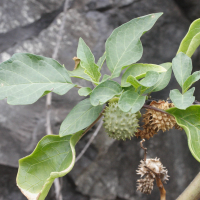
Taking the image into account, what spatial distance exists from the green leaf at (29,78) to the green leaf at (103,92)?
0.26 feet

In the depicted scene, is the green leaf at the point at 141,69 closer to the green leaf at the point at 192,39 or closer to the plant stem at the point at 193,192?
the green leaf at the point at 192,39

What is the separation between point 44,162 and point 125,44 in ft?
1.18

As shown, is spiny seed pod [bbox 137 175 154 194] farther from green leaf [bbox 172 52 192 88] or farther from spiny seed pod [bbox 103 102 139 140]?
green leaf [bbox 172 52 192 88]

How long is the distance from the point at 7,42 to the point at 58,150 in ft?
3.82

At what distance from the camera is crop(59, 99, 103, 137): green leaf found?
0.45 meters

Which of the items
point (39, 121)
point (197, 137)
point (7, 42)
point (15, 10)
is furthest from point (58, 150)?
point (15, 10)

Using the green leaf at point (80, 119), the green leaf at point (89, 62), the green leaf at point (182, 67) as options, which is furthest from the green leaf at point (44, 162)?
the green leaf at point (182, 67)

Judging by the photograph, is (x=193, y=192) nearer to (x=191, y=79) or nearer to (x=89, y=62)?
(x=191, y=79)

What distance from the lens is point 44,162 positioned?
49 centimetres

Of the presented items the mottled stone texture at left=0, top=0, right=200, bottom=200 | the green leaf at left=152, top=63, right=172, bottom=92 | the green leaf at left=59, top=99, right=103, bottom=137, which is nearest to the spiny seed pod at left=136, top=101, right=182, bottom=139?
the green leaf at left=152, top=63, right=172, bottom=92

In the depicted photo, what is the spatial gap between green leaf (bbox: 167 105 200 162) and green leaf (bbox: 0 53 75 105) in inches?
10.5

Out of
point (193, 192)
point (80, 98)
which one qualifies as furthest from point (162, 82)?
point (80, 98)

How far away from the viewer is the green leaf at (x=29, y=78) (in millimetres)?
443

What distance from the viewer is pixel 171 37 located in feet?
5.86
